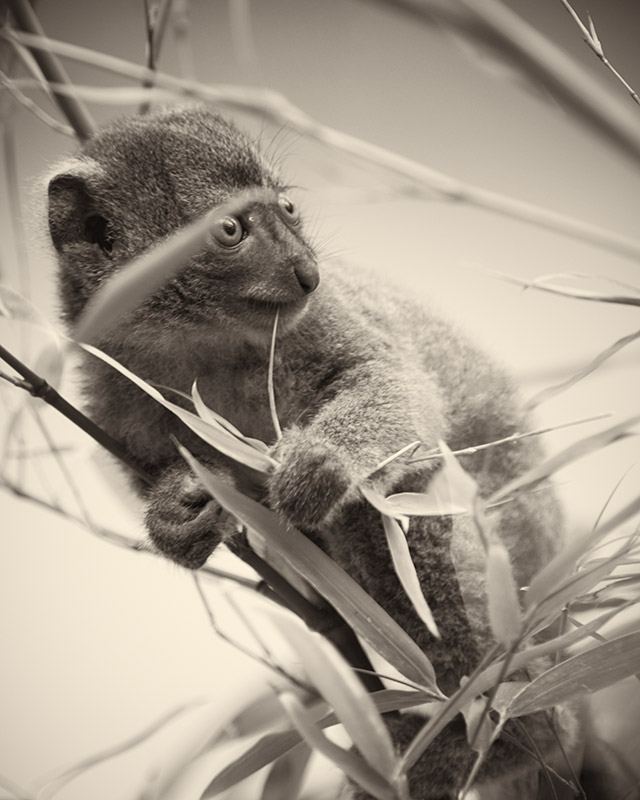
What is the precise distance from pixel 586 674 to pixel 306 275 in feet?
3.03

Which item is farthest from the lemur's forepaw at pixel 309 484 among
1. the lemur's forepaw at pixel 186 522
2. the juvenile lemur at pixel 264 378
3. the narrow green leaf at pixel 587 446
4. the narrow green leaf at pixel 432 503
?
the narrow green leaf at pixel 587 446

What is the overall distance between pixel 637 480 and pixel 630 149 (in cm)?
253

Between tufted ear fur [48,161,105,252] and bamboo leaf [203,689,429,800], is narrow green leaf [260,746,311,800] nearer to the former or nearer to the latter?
bamboo leaf [203,689,429,800]

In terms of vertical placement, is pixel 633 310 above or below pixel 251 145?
below

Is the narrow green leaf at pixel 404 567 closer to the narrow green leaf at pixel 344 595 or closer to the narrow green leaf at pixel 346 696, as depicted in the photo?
the narrow green leaf at pixel 344 595

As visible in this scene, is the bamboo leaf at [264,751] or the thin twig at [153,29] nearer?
the bamboo leaf at [264,751]

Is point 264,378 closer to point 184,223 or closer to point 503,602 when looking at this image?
point 184,223

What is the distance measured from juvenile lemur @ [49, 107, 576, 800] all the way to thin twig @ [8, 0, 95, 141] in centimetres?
10

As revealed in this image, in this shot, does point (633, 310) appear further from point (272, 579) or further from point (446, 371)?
point (272, 579)

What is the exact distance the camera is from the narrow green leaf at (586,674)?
1.10 m

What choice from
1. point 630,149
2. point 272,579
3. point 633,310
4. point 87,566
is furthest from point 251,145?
point 87,566

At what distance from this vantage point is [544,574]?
934 millimetres

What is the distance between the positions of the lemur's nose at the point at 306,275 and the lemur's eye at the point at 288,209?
164 millimetres

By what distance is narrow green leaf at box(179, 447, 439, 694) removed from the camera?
3.86 ft
